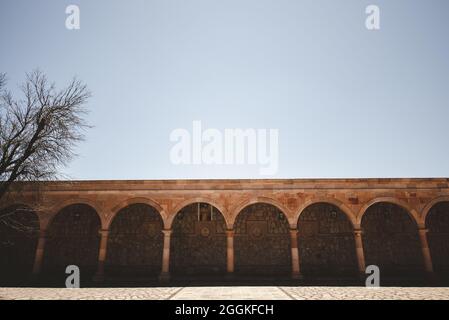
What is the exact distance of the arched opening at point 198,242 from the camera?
1394 centimetres

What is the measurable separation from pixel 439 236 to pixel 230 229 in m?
11.3

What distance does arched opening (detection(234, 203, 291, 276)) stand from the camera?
13.9 meters

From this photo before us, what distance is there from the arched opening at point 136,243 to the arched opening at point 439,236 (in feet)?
47.2

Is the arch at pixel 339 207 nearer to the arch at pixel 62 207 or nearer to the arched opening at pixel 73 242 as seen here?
the arch at pixel 62 207

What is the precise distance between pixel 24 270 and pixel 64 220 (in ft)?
10.2

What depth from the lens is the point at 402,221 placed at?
47.2ft

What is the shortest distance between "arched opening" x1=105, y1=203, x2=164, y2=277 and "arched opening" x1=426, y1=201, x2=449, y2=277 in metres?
14.4

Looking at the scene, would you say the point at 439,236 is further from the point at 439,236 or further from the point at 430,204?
the point at 430,204

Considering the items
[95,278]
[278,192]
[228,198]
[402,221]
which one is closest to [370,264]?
[402,221]

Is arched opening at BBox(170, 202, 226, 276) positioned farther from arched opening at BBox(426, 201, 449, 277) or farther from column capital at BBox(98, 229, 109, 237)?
arched opening at BBox(426, 201, 449, 277)

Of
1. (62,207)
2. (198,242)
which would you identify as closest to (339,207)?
(198,242)
